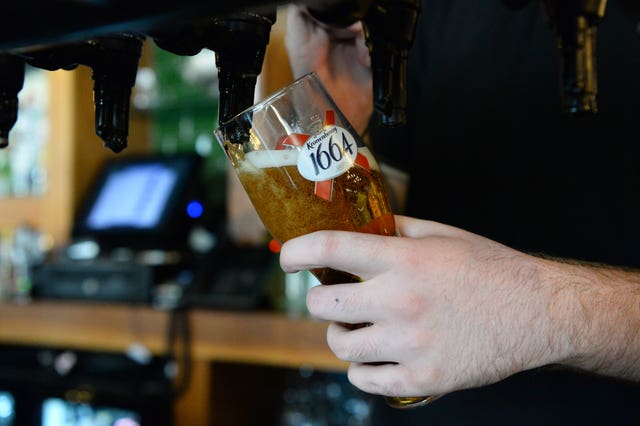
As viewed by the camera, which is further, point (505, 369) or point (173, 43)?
point (505, 369)

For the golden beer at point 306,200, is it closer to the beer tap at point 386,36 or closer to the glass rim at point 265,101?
the glass rim at point 265,101

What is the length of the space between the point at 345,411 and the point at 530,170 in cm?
131

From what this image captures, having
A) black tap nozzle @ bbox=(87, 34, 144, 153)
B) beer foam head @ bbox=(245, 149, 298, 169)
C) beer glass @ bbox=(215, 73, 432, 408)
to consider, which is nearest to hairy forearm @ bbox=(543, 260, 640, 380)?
beer glass @ bbox=(215, 73, 432, 408)

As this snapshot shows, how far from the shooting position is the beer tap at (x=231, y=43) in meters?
0.52

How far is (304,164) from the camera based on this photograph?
666 mm

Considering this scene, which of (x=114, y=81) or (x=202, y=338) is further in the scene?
(x=202, y=338)

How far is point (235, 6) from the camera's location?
37 cm

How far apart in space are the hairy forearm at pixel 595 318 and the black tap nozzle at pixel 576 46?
0.29m

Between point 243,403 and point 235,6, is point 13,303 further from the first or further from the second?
point 235,6

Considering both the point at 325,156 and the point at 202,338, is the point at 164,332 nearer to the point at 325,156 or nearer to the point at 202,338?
the point at 202,338

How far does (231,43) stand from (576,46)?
9.9 inches

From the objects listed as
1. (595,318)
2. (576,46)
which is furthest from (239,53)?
(595,318)

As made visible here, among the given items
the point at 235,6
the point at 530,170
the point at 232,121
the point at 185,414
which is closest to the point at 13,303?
the point at 185,414

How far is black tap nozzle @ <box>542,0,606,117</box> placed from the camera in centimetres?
41
